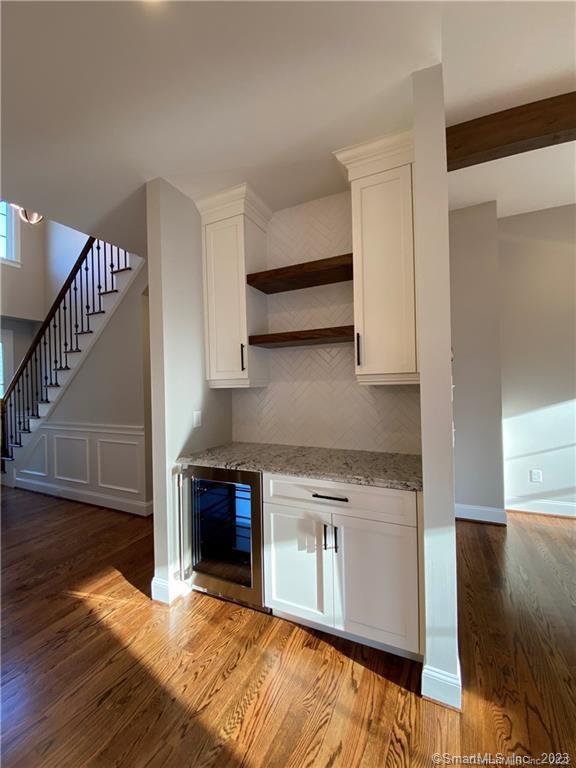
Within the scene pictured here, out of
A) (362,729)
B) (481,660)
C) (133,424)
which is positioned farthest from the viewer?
(133,424)

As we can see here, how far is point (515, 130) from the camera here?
180 cm

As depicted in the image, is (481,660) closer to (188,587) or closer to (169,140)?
(188,587)

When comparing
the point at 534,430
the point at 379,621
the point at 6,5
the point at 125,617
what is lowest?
the point at 125,617

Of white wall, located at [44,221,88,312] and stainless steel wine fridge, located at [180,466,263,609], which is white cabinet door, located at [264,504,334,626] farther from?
white wall, located at [44,221,88,312]

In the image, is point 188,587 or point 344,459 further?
point 188,587

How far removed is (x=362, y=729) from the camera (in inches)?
50.9

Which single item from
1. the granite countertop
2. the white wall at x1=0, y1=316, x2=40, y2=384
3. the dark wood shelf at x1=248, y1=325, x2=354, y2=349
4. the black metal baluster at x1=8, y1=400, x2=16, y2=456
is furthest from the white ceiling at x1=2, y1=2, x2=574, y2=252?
the white wall at x1=0, y1=316, x2=40, y2=384

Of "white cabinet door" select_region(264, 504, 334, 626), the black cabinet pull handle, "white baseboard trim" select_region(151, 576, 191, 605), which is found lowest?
"white baseboard trim" select_region(151, 576, 191, 605)

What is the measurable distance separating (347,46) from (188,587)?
3080 mm

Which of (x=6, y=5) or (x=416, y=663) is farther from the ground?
(x=6, y=5)

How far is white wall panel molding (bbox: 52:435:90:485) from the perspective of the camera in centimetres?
407

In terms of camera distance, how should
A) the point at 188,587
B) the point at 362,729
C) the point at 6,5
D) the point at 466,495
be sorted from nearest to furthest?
the point at 6,5 < the point at 362,729 < the point at 188,587 < the point at 466,495

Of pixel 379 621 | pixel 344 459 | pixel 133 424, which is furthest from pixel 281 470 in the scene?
pixel 133 424

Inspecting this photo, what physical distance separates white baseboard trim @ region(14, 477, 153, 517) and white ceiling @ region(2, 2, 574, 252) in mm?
3101
